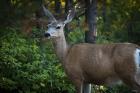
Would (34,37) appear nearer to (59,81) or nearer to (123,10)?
(59,81)

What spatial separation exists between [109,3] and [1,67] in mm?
2927

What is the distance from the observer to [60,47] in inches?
353

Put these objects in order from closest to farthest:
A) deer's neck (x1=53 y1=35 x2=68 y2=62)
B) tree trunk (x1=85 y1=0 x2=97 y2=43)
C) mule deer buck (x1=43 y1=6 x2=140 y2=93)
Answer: mule deer buck (x1=43 y1=6 x2=140 y2=93) < deer's neck (x1=53 y1=35 x2=68 y2=62) < tree trunk (x1=85 y1=0 x2=97 y2=43)

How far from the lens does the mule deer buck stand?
26.8 ft

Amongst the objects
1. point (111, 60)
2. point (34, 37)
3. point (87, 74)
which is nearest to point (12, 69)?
point (34, 37)

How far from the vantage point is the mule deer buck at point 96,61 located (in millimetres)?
8172

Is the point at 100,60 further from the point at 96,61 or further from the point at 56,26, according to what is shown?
the point at 56,26

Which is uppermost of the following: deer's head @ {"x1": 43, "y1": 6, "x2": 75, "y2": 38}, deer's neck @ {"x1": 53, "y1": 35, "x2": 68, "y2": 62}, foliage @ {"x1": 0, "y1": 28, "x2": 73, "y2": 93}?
deer's head @ {"x1": 43, "y1": 6, "x2": 75, "y2": 38}

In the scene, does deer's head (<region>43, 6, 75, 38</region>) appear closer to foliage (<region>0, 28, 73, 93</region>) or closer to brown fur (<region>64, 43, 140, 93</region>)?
brown fur (<region>64, 43, 140, 93</region>)

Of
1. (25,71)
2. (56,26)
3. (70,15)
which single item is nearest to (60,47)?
(56,26)

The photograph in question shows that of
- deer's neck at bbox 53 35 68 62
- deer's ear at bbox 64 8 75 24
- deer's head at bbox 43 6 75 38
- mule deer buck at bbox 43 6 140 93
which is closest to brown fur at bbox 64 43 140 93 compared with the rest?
mule deer buck at bbox 43 6 140 93

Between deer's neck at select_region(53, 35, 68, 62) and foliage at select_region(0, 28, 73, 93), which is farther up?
deer's neck at select_region(53, 35, 68, 62)

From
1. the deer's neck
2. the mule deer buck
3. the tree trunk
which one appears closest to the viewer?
the mule deer buck

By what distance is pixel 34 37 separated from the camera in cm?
999
